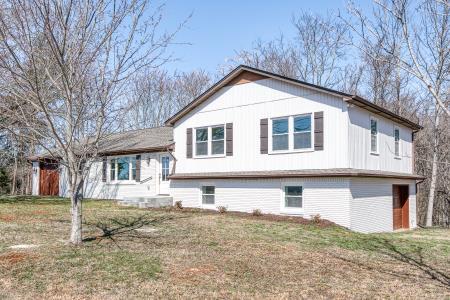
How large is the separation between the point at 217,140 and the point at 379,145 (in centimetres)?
649

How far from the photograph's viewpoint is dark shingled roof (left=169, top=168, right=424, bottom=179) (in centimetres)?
1359

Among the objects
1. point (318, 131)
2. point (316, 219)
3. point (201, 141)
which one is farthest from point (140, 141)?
point (316, 219)

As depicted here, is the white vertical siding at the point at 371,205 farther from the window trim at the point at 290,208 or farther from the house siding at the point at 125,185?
the house siding at the point at 125,185

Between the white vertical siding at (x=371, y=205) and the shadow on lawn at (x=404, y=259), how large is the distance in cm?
203

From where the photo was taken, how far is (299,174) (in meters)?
14.4

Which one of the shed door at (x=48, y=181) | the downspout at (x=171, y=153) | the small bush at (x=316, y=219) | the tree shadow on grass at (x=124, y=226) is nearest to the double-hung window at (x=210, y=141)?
the downspout at (x=171, y=153)

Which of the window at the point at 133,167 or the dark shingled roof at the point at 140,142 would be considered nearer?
the dark shingled roof at the point at 140,142

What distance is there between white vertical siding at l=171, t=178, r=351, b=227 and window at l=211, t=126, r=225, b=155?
4.12 feet

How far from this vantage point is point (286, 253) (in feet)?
28.8

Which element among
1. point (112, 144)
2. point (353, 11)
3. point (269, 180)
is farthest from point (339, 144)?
point (112, 144)

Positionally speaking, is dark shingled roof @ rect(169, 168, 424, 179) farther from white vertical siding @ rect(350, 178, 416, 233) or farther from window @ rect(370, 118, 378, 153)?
window @ rect(370, 118, 378, 153)

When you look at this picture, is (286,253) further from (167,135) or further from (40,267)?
(167,135)

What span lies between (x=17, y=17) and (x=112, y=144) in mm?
17698

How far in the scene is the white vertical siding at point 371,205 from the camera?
14.0 meters
